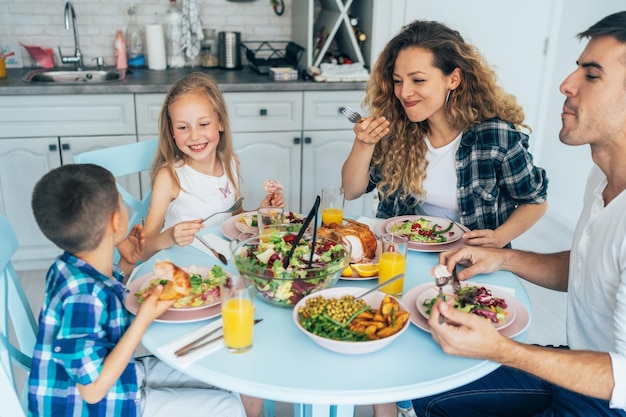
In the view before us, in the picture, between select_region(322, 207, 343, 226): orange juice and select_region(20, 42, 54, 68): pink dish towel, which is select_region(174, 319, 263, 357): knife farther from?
select_region(20, 42, 54, 68): pink dish towel

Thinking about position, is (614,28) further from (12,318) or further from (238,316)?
(12,318)

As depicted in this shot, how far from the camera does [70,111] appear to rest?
2.92 m

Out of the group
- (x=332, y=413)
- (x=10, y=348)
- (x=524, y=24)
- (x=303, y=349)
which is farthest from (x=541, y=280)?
(x=524, y=24)

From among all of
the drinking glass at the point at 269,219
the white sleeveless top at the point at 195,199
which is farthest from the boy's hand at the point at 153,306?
the white sleeveless top at the point at 195,199

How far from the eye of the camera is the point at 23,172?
2.99 meters

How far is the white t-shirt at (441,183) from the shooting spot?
2021 mm

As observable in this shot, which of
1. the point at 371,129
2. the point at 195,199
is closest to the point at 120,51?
the point at 195,199

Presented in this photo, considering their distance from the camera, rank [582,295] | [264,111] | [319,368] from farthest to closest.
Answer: [264,111], [582,295], [319,368]

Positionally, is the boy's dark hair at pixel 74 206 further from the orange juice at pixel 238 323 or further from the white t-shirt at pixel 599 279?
the white t-shirt at pixel 599 279

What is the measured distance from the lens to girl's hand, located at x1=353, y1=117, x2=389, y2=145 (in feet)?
6.37

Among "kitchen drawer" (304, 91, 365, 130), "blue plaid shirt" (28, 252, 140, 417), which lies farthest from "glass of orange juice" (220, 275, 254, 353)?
"kitchen drawer" (304, 91, 365, 130)

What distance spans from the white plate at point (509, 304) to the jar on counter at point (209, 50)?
2500 mm

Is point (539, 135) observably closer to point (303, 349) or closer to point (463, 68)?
point (463, 68)

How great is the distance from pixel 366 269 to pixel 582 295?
1.73 feet
